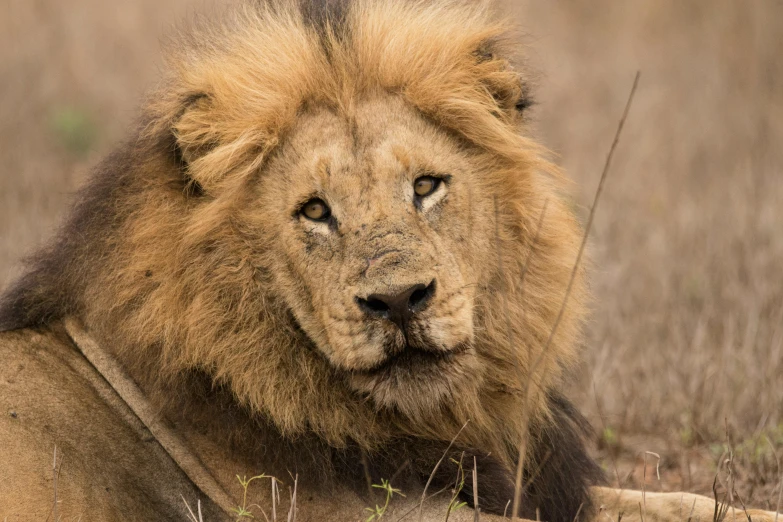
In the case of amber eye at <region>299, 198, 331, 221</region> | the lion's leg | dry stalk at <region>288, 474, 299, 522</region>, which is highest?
amber eye at <region>299, 198, 331, 221</region>

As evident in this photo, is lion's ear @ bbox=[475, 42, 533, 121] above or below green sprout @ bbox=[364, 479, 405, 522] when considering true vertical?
above

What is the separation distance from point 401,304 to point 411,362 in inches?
10.2

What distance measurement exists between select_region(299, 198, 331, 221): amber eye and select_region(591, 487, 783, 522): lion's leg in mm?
1448

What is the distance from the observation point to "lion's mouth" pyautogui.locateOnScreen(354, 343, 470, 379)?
3.29 m

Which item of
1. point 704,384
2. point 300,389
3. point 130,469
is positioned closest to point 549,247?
point 300,389

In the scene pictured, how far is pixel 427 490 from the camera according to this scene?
11.3 feet

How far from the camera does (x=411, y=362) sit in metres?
3.32

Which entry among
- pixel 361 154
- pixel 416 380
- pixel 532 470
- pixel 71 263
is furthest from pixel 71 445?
pixel 532 470

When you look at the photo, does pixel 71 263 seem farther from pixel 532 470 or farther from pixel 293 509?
pixel 532 470

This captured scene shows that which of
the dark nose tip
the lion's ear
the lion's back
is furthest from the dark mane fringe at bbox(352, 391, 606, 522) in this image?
the lion's ear

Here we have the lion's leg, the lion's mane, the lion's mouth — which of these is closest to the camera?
the lion's mouth

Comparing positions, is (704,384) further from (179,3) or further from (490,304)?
(179,3)

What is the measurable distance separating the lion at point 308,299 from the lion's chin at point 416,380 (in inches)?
0.4

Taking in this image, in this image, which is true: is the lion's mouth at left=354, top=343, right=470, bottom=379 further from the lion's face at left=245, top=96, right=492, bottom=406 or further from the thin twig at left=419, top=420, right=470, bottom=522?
the thin twig at left=419, top=420, right=470, bottom=522
